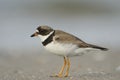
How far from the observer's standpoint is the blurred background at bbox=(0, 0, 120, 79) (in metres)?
13.3

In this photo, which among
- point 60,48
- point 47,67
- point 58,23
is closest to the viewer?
point 60,48

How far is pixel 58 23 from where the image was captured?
1891 centimetres

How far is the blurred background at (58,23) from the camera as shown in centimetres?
1329

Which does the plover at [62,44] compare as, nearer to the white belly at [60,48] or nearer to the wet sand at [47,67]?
the white belly at [60,48]

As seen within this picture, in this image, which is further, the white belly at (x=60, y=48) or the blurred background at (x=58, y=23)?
the blurred background at (x=58, y=23)

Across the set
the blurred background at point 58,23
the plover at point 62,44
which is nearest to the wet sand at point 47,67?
the blurred background at point 58,23

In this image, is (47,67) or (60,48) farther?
(47,67)

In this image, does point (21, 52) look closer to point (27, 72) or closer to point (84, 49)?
point (27, 72)

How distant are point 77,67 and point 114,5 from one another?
510 inches

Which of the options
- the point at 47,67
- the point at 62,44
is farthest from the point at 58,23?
the point at 62,44

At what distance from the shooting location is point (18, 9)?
22188 mm

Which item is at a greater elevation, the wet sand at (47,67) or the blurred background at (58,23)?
the wet sand at (47,67)

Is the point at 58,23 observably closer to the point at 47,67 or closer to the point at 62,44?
the point at 47,67

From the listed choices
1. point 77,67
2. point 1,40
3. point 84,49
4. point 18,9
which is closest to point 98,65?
point 77,67
